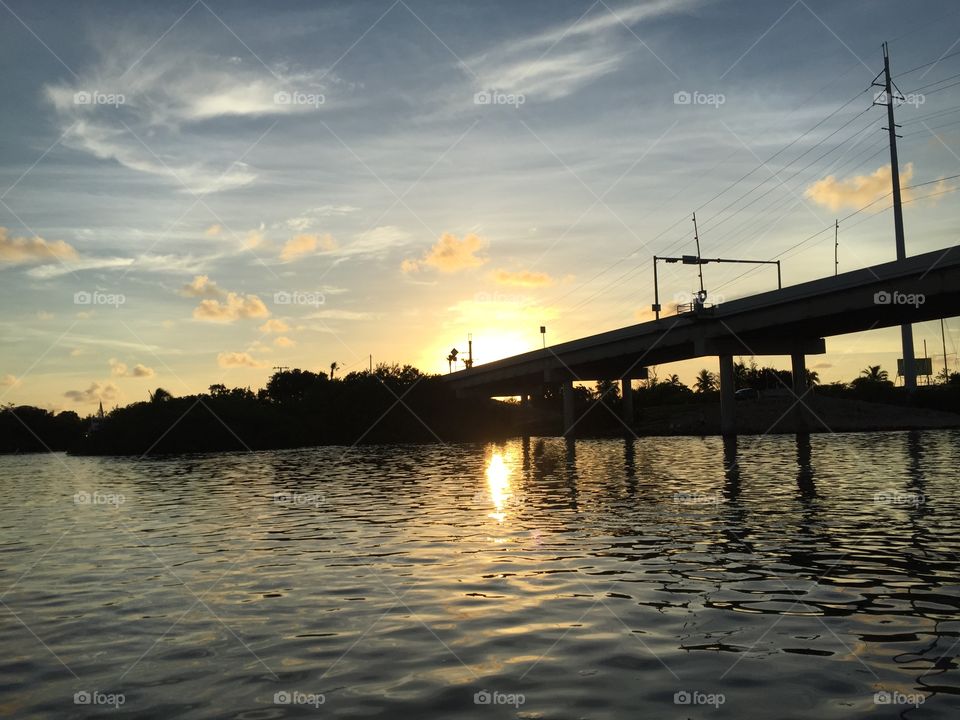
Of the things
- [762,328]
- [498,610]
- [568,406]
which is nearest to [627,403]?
[568,406]

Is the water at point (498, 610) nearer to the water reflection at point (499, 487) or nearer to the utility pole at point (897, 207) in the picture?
the water reflection at point (499, 487)

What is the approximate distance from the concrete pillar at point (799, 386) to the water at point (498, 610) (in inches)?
2490

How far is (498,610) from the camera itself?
12086 mm

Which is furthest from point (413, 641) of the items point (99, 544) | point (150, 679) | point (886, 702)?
point (99, 544)

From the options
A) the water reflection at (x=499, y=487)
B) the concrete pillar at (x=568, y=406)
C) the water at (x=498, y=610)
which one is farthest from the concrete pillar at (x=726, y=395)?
the water at (x=498, y=610)

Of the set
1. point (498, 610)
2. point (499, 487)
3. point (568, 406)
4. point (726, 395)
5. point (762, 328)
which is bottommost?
point (499, 487)

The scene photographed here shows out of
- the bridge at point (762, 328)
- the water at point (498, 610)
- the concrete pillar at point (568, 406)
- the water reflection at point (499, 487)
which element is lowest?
the water reflection at point (499, 487)

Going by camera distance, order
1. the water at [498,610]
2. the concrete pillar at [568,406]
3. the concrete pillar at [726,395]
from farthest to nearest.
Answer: the concrete pillar at [568,406], the concrete pillar at [726,395], the water at [498,610]

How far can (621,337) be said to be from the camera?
3639 inches

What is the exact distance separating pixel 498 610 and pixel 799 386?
83.6 metres

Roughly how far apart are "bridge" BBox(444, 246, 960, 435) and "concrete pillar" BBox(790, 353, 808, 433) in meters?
0.11

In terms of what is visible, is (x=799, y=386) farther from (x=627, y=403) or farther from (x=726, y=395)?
(x=627, y=403)

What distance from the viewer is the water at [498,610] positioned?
8.38 metres

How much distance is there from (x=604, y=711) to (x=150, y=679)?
4.97m
